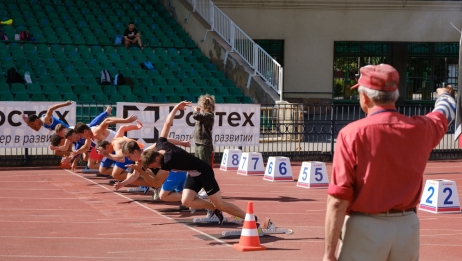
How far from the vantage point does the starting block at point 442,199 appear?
41.9ft

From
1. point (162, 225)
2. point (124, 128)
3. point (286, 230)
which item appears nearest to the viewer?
point (286, 230)

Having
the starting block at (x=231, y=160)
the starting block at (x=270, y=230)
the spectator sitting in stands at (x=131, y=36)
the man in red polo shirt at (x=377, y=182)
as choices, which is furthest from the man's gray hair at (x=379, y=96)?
the spectator sitting in stands at (x=131, y=36)

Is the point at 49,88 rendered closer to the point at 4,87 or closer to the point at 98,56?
the point at 4,87

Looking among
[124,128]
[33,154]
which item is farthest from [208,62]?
[124,128]

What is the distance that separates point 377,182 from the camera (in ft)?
15.5

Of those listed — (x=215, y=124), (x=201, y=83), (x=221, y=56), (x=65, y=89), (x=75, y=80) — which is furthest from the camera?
(x=221, y=56)

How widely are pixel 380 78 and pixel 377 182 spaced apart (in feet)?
2.13

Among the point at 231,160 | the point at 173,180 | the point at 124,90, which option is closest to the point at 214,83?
the point at 124,90

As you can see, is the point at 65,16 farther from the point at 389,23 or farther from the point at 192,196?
the point at 192,196

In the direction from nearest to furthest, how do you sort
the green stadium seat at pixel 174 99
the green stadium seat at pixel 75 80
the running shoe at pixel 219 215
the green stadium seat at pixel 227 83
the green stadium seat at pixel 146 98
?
the running shoe at pixel 219 215
the green stadium seat at pixel 75 80
the green stadium seat at pixel 146 98
the green stadium seat at pixel 174 99
the green stadium seat at pixel 227 83

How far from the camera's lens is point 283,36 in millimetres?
31562

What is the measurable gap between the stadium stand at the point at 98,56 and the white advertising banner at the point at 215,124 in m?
4.08

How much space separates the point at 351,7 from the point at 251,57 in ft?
17.6

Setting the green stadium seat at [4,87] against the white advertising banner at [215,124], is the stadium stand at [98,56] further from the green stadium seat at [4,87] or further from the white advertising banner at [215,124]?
the white advertising banner at [215,124]
